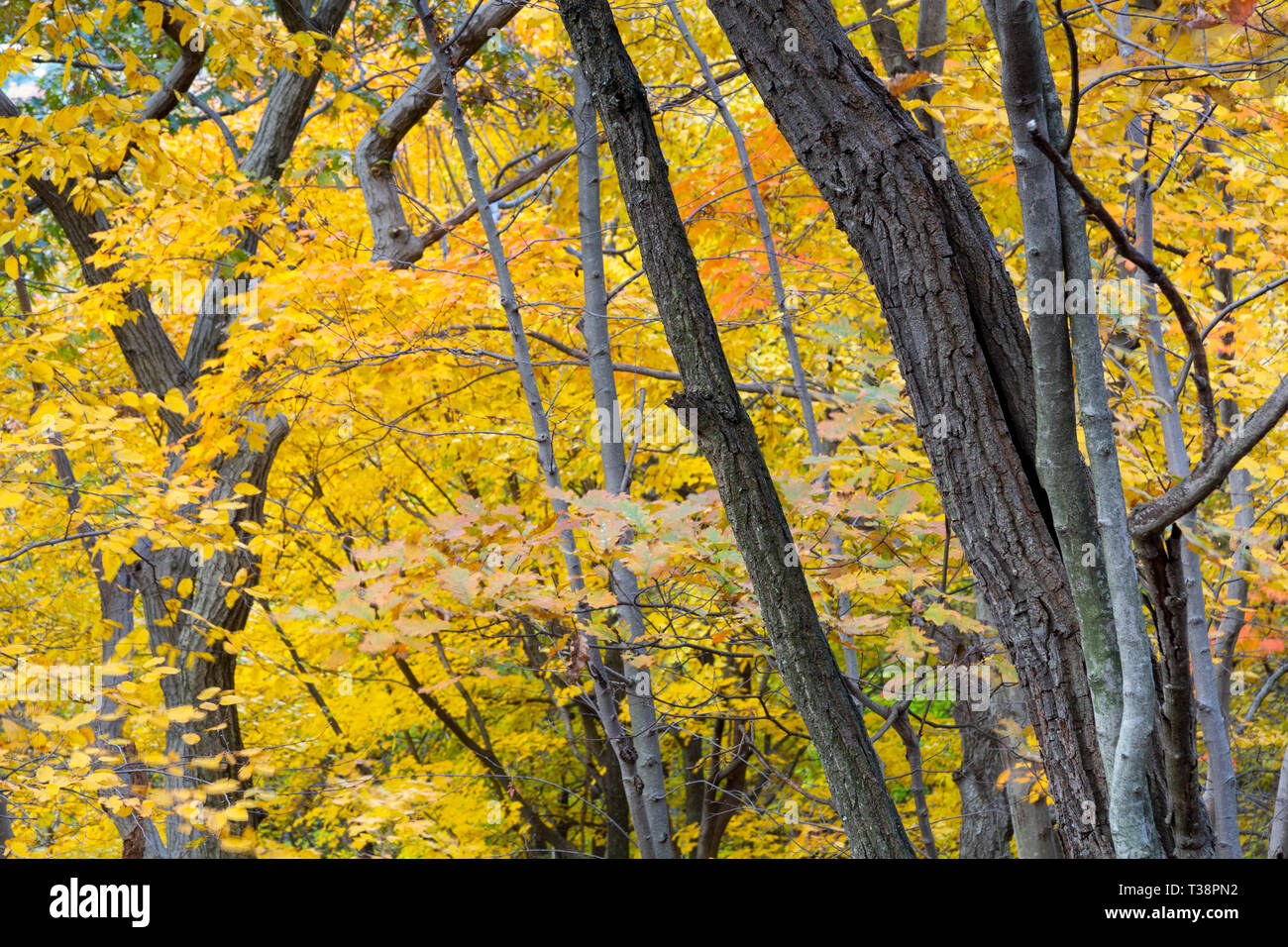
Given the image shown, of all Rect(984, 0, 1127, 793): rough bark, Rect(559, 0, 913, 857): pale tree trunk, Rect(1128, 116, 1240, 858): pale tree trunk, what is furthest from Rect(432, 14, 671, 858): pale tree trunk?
Rect(1128, 116, 1240, 858): pale tree trunk

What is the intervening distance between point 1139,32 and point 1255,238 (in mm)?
4304

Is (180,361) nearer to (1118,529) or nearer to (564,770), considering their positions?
(564,770)

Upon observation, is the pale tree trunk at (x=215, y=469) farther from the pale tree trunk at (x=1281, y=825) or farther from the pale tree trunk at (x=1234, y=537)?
the pale tree trunk at (x=1281, y=825)

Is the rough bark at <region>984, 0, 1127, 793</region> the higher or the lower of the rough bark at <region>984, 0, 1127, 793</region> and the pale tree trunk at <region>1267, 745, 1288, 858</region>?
the higher

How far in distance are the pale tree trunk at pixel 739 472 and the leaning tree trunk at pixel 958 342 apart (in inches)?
15.3

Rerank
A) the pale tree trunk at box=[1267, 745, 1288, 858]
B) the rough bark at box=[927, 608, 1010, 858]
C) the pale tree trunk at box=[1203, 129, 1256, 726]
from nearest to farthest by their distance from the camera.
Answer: the pale tree trunk at box=[1203, 129, 1256, 726] → the pale tree trunk at box=[1267, 745, 1288, 858] → the rough bark at box=[927, 608, 1010, 858]

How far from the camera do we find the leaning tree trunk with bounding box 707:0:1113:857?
7.94 feet

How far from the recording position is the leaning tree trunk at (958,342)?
2.42 meters

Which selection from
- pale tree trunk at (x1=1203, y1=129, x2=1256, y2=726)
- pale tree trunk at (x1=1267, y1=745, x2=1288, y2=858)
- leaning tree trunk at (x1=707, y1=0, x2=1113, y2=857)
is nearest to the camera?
leaning tree trunk at (x1=707, y1=0, x2=1113, y2=857)

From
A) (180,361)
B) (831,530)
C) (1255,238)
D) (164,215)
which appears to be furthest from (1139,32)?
(180,361)

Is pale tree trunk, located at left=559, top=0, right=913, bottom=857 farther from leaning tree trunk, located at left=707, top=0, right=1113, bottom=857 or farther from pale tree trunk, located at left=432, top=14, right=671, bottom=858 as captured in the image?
pale tree trunk, located at left=432, top=14, right=671, bottom=858

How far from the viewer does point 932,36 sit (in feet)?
15.9

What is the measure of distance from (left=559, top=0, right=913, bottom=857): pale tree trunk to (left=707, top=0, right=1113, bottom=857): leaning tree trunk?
388 millimetres

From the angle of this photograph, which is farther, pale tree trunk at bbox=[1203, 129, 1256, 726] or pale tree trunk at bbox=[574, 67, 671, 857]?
pale tree trunk at bbox=[1203, 129, 1256, 726]
